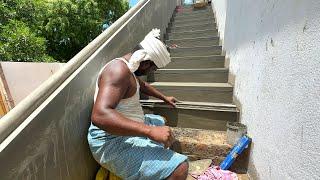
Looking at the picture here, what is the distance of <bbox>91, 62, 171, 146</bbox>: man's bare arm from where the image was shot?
5.96 ft

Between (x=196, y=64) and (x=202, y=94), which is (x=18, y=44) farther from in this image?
(x=202, y=94)

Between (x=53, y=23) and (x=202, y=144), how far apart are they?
250 inches

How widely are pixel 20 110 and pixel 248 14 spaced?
2.52 meters

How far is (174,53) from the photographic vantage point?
16.3ft

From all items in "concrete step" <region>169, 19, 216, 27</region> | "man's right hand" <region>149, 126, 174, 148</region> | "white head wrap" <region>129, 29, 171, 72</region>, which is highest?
"concrete step" <region>169, 19, 216, 27</region>

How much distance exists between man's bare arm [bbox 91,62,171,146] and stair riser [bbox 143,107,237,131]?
4.39ft

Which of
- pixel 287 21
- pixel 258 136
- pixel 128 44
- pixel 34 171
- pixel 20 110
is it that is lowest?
pixel 258 136

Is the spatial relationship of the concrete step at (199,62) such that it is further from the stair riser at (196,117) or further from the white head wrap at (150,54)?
the white head wrap at (150,54)

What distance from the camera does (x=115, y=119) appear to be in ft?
5.91

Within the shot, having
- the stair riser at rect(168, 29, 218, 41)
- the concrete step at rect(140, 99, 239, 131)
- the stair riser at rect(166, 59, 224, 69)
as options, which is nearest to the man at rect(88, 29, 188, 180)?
the concrete step at rect(140, 99, 239, 131)

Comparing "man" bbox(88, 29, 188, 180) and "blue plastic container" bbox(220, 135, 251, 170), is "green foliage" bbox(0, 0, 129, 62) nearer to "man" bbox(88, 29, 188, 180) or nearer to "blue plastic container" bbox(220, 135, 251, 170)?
"man" bbox(88, 29, 188, 180)

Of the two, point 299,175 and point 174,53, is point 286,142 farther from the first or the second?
point 174,53

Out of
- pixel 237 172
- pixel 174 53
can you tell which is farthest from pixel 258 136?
pixel 174 53

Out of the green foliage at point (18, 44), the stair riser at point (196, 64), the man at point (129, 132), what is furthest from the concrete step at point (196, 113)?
the green foliage at point (18, 44)
